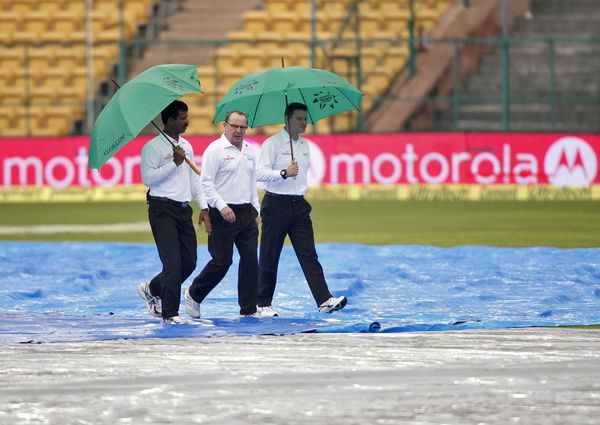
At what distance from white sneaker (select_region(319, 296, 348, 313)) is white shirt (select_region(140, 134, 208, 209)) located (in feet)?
4.81

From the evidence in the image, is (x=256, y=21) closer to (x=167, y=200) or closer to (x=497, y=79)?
(x=497, y=79)

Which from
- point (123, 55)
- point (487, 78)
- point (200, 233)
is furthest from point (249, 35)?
point (200, 233)

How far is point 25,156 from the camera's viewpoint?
27.8m

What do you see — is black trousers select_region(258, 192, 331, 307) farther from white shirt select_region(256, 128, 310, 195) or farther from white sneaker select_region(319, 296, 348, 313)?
white sneaker select_region(319, 296, 348, 313)

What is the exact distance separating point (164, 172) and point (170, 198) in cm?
25

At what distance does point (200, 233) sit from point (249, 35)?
38.6ft

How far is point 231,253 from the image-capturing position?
1124 cm

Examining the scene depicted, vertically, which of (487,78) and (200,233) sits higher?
(487,78)

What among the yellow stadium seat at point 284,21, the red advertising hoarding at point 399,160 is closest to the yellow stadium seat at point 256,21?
the yellow stadium seat at point 284,21

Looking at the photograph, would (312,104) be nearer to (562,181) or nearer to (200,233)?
(200,233)

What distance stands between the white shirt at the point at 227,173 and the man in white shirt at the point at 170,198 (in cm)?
16

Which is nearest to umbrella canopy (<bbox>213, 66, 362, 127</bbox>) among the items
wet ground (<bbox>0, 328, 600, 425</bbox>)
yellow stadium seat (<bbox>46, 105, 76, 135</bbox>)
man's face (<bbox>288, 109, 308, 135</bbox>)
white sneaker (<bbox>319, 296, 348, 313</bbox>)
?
man's face (<bbox>288, 109, 308, 135</bbox>)

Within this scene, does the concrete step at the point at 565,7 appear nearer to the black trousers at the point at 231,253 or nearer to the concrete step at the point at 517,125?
the concrete step at the point at 517,125

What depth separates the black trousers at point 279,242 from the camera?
1165 centimetres
